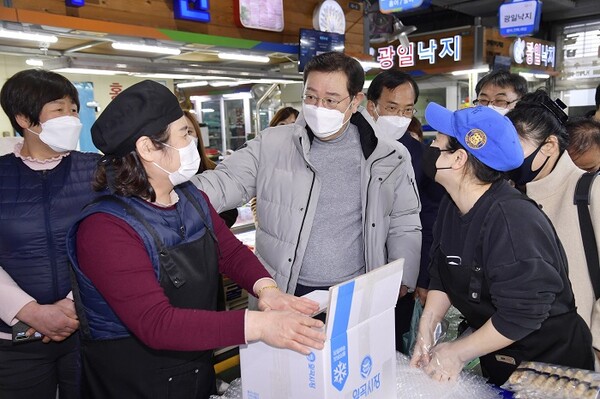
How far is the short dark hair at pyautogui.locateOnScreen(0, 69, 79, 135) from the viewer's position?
214cm

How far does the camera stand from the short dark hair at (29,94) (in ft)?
7.04

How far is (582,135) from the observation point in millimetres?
2604

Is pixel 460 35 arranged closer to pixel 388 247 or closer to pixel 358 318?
pixel 388 247

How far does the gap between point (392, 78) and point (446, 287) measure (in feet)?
5.37

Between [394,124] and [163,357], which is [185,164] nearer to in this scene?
[163,357]

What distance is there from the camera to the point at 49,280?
2033mm

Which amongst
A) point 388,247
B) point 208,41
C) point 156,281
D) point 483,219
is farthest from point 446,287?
point 208,41

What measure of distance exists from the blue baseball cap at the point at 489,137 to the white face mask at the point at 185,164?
0.86 m

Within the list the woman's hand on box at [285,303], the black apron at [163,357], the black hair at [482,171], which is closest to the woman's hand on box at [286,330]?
the woman's hand on box at [285,303]

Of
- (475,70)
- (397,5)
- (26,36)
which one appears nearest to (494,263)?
(26,36)

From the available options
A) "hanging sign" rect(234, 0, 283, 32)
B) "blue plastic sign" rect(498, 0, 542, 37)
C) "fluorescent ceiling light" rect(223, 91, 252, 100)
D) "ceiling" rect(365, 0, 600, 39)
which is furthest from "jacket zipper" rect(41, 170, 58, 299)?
"ceiling" rect(365, 0, 600, 39)

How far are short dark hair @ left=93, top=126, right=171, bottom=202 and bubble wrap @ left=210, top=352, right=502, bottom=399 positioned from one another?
28.8 inches

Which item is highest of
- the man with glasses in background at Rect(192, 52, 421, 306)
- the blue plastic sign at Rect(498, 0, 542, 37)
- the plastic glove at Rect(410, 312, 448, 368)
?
the blue plastic sign at Rect(498, 0, 542, 37)

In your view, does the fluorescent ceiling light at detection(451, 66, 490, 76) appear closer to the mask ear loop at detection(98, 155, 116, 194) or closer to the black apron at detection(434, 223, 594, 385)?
the black apron at detection(434, 223, 594, 385)
